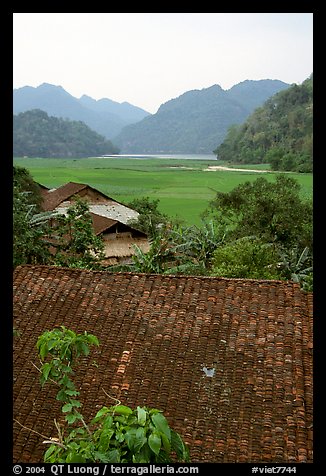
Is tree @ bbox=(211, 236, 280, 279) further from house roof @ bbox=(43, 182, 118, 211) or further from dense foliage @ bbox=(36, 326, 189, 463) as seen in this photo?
A: house roof @ bbox=(43, 182, 118, 211)

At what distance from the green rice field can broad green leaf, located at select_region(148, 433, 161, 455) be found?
1831 centimetres

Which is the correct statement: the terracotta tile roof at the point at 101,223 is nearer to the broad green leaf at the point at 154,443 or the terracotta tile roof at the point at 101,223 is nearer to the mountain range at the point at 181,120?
the mountain range at the point at 181,120

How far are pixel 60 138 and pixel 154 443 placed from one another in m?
25.9

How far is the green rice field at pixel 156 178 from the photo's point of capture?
70.9ft

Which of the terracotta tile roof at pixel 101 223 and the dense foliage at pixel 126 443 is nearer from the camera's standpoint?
the dense foliage at pixel 126 443

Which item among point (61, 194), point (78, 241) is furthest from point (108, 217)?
point (78, 241)

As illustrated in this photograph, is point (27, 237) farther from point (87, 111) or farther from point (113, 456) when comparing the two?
point (87, 111)

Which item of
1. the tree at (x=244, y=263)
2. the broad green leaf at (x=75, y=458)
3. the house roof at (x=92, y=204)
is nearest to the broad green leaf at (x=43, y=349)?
the broad green leaf at (x=75, y=458)

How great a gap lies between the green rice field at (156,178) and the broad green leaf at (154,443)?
18314 mm
